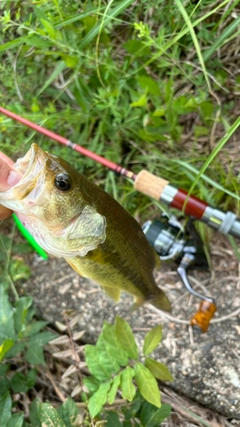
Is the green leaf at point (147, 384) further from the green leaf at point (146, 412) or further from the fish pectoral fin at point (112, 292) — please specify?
the fish pectoral fin at point (112, 292)

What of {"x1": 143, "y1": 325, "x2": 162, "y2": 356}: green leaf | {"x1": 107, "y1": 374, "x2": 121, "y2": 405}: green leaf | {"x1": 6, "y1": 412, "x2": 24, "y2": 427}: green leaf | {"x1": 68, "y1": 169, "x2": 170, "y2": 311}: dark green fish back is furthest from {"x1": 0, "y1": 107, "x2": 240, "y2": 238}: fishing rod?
{"x1": 6, "y1": 412, "x2": 24, "y2": 427}: green leaf

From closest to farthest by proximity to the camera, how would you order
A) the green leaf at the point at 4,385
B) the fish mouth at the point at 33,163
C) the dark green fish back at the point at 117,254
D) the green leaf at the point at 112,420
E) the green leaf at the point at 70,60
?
the fish mouth at the point at 33,163 → the dark green fish back at the point at 117,254 → the green leaf at the point at 112,420 → the green leaf at the point at 70,60 → the green leaf at the point at 4,385

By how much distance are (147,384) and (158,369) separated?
4.2 inches

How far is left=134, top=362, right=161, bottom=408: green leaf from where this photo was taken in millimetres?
1607

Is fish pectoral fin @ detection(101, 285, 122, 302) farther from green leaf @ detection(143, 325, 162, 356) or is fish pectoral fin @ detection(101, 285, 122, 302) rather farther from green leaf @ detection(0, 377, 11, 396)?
green leaf @ detection(0, 377, 11, 396)

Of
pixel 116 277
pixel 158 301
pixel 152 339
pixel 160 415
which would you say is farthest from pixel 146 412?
pixel 116 277

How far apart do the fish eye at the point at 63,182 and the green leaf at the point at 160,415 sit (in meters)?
1.06

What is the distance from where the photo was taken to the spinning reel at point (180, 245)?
7.07 ft

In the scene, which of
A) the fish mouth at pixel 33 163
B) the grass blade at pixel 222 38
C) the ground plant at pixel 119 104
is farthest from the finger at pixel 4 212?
the grass blade at pixel 222 38

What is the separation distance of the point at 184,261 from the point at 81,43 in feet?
4.20

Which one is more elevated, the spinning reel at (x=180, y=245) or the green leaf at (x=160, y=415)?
the spinning reel at (x=180, y=245)

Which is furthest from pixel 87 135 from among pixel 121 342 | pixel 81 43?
pixel 121 342

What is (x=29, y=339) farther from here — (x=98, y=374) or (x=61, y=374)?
(x=98, y=374)

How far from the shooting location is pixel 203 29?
2141 mm
